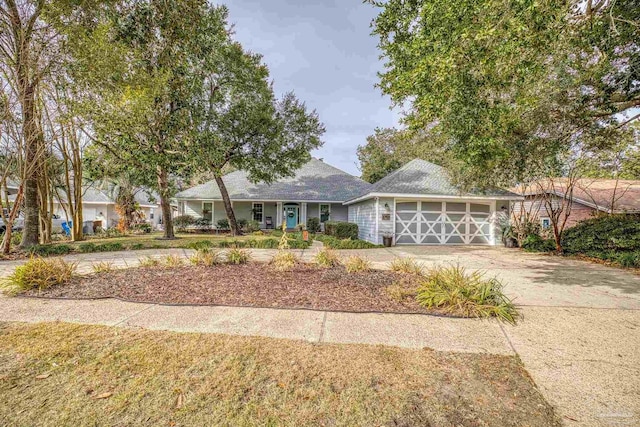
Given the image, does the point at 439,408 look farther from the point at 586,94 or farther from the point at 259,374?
the point at 586,94

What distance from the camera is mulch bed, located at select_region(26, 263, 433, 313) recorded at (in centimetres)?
469

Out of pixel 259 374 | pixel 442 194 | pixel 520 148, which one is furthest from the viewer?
pixel 442 194

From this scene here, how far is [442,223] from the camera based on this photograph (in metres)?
14.6

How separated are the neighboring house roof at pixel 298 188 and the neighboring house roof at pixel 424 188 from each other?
529 centimetres

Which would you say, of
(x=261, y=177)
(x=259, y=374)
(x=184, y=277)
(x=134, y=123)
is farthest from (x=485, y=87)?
(x=261, y=177)

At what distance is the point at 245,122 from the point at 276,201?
6.68 m

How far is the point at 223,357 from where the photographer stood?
9.68 feet

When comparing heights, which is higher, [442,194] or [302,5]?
[302,5]

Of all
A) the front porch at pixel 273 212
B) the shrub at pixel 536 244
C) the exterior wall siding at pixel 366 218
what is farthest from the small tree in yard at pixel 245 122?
the shrub at pixel 536 244

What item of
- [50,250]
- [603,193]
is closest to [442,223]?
[603,193]

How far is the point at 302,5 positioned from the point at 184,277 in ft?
30.0

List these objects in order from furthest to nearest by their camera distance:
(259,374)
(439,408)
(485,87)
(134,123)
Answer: (134,123) < (485,87) < (259,374) < (439,408)

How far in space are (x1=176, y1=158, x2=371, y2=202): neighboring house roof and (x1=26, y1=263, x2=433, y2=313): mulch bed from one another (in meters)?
13.1

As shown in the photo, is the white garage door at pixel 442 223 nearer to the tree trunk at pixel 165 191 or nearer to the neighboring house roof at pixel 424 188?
the neighboring house roof at pixel 424 188
